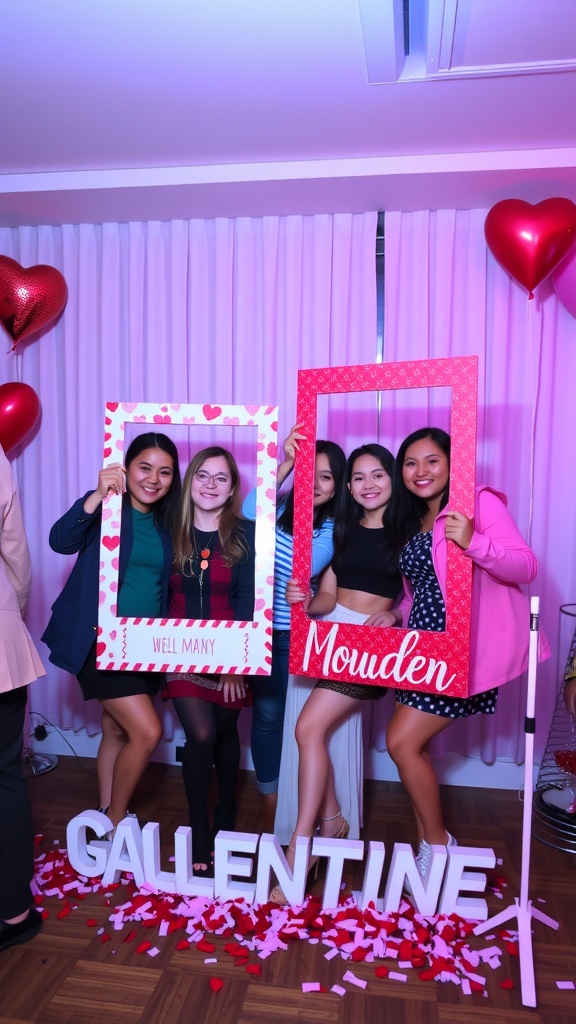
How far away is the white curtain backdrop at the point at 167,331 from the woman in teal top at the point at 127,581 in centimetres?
89

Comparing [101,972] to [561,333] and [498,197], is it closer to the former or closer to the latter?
[561,333]

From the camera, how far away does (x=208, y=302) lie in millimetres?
3486

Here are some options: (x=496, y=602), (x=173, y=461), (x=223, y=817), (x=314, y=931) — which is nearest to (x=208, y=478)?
(x=173, y=461)

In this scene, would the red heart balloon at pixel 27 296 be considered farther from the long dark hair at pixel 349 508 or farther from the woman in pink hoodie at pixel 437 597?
the woman in pink hoodie at pixel 437 597

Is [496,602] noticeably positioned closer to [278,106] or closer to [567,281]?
[567,281]

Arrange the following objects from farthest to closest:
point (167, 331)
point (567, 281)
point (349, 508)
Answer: point (167, 331)
point (567, 281)
point (349, 508)

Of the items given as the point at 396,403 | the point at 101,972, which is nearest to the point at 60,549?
the point at 101,972

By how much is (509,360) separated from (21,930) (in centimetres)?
286

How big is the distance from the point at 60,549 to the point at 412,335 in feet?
5.91

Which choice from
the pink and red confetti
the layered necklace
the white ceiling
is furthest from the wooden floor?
the white ceiling

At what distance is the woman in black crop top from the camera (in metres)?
2.44

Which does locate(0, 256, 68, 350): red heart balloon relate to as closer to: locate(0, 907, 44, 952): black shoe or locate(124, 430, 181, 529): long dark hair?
locate(124, 430, 181, 529): long dark hair

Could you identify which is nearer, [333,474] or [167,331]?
[333,474]

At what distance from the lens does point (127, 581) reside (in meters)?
2.52
